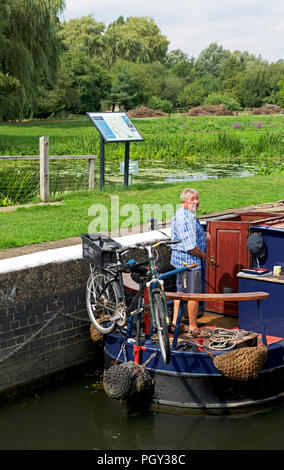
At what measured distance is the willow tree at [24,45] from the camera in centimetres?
2530

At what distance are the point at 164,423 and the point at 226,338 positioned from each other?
1.12 meters

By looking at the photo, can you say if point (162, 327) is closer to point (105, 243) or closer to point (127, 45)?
point (105, 243)

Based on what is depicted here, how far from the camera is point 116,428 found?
648 centimetres

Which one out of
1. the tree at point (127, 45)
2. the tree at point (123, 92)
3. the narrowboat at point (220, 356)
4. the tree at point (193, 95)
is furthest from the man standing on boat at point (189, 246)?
the tree at point (127, 45)

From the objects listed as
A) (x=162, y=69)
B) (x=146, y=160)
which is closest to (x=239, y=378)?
(x=146, y=160)

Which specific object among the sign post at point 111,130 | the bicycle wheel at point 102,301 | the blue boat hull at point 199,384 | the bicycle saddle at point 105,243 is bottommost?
the blue boat hull at point 199,384

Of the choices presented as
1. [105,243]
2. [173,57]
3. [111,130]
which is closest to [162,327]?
[105,243]

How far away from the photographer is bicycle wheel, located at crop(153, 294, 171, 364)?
20.2ft

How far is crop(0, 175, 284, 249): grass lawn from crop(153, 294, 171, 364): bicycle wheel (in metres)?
3.30

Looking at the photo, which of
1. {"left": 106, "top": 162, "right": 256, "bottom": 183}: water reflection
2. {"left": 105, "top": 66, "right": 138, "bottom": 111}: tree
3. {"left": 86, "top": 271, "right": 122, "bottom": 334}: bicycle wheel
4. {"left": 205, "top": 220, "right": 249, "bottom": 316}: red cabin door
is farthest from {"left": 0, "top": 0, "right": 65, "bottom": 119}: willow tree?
{"left": 105, "top": 66, "right": 138, "bottom": 111}: tree

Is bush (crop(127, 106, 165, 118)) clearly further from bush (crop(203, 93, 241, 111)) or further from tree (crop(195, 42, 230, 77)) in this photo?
tree (crop(195, 42, 230, 77))

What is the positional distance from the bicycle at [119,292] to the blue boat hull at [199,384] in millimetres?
356

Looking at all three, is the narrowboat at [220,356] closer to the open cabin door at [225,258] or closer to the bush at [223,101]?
the open cabin door at [225,258]
